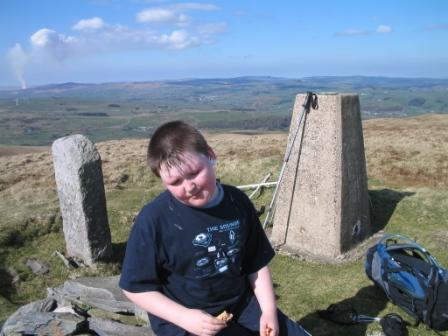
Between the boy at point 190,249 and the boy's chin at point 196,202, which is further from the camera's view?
the boy's chin at point 196,202

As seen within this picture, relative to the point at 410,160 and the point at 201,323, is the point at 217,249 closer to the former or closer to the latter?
the point at 201,323

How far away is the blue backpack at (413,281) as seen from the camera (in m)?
6.30

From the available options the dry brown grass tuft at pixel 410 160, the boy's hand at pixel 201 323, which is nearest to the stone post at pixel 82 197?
the boy's hand at pixel 201 323

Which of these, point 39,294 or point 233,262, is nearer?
point 233,262

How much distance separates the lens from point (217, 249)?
11.3 ft

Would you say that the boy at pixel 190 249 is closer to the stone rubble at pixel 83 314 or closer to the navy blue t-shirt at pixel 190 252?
the navy blue t-shirt at pixel 190 252

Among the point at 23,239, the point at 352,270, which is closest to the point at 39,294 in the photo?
the point at 23,239

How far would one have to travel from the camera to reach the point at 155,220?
333 cm

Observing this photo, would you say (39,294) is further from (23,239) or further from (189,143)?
(189,143)

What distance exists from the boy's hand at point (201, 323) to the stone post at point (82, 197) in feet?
23.8

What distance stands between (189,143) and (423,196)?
10479 mm

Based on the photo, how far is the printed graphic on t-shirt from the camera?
339 centimetres

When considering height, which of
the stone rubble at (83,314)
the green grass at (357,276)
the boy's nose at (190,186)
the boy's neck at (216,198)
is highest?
the boy's nose at (190,186)

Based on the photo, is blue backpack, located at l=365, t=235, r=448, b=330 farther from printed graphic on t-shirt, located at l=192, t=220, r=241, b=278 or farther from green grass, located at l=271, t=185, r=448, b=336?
printed graphic on t-shirt, located at l=192, t=220, r=241, b=278
